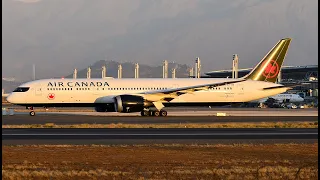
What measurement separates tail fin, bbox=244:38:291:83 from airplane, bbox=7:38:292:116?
1.14 meters

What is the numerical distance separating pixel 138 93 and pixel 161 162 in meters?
39.4

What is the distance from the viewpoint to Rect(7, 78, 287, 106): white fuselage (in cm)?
6184

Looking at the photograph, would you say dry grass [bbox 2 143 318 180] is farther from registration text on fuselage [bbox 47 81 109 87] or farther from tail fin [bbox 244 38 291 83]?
tail fin [bbox 244 38 291 83]

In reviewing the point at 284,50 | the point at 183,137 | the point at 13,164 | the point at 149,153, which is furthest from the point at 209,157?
the point at 284,50

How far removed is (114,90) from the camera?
62344 mm

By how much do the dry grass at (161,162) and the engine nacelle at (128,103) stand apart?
30060 mm

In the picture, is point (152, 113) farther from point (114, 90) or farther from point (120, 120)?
point (120, 120)

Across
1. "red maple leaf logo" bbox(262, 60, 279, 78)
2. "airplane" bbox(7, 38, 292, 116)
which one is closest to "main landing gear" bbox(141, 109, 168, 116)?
"airplane" bbox(7, 38, 292, 116)

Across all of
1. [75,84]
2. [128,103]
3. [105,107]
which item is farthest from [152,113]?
[75,84]

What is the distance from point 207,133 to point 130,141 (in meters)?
7.05

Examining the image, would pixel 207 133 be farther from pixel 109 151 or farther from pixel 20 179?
pixel 20 179

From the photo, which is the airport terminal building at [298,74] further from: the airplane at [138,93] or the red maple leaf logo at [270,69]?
the airplane at [138,93]

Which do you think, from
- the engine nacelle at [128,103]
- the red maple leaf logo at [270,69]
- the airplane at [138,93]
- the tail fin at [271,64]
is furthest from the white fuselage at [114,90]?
the engine nacelle at [128,103]

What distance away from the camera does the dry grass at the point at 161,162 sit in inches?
781
